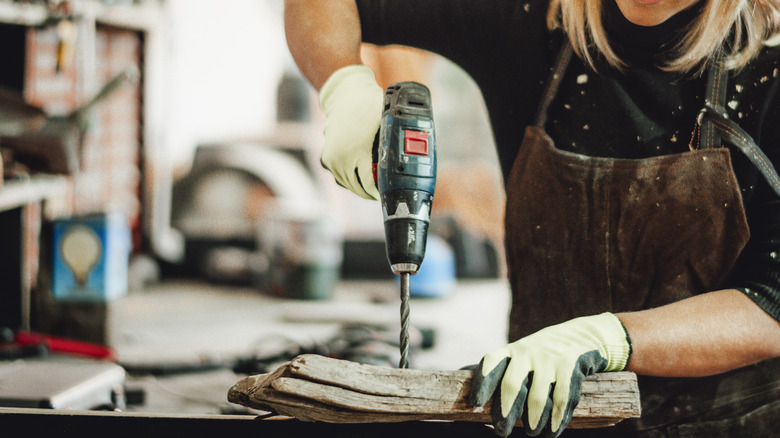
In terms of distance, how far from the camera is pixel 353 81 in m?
1.26

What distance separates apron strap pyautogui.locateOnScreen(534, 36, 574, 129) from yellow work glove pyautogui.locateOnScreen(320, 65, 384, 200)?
30cm

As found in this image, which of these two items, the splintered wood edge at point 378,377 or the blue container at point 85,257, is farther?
the blue container at point 85,257

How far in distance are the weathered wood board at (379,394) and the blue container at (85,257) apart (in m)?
1.61

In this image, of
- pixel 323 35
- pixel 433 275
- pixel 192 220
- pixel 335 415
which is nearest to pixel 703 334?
pixel 335 415

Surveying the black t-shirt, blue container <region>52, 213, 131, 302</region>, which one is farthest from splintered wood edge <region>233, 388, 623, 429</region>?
blue container <region>52, 213, 131, 302</region>

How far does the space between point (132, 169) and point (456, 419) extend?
3.64 metres

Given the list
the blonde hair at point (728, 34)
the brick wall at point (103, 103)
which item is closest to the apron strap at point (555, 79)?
the blonde hair at point (728, 34)

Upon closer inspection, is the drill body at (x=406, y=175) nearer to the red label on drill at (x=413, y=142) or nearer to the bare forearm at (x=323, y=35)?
the red label on drill at (x=413, y=142)

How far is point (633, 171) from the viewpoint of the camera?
1.14 meters

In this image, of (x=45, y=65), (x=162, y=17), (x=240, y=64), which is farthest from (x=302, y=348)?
(x=240, y=64)

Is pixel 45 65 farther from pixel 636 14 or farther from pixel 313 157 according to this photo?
pixel 636 14

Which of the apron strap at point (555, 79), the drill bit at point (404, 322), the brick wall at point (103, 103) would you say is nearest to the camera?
the drill bit at point (404, 322)

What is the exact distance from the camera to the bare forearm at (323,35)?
1.34m

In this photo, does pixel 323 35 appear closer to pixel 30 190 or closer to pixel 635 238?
pixel 635 238
